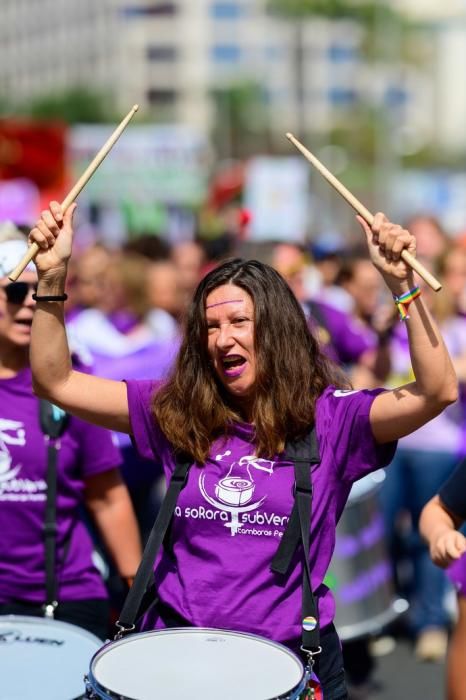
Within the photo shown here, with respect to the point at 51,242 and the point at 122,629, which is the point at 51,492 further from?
the point at 51,242

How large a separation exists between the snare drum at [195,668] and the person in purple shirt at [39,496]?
32.1 inches

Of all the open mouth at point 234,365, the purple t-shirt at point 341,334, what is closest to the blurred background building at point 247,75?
the purple t-shirt at point 341,334

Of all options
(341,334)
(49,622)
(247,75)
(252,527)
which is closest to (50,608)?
(49,622)

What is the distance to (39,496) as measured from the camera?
337 cm

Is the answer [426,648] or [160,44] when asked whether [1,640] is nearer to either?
[426,648]

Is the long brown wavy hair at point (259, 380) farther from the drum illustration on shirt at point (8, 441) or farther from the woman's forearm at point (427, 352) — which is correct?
the drum illustration on shirt at point (8, 441)

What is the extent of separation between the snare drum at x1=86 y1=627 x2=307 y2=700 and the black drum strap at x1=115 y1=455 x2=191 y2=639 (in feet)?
0.33

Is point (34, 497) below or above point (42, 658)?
above

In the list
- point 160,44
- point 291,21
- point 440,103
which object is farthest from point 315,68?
point 291,21

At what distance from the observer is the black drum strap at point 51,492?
331 centimetres

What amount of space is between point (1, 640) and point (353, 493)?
2.11m

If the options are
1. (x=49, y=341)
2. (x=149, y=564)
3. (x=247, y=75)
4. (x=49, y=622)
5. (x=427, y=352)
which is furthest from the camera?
(x=247, y=75)

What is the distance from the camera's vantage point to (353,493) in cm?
469

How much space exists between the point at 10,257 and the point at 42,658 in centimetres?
124
